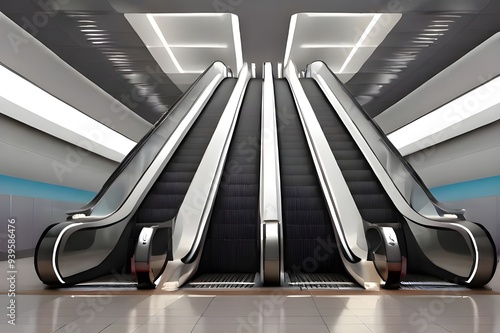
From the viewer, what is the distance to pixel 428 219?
607 cm

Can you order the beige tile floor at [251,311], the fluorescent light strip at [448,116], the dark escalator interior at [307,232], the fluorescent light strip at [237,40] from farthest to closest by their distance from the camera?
the fluorescent light strip at [237,40]
the fluorescent light strip at [448,116]
the dark escalator interior at [307,232]
the beige tile floor at [251,311]

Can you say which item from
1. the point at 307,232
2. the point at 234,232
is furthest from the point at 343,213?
the point at 234,232

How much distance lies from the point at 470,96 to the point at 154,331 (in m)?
10.2

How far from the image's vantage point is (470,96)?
1138cm

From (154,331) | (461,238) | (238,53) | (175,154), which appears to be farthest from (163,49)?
(154,331)

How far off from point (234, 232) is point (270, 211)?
3.83 ft

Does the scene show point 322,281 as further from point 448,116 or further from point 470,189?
point 448,116

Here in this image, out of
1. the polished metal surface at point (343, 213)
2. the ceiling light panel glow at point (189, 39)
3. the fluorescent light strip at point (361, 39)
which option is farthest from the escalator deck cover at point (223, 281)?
the fluorescent light strip at point (361, 39)

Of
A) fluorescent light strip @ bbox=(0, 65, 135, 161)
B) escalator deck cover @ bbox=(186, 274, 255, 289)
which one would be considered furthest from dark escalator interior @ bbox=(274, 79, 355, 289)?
fluorescent light strip @ bbox=(0, 65, 135, 161)

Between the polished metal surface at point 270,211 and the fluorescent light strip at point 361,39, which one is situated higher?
the fluorescent light strip at point 361,39

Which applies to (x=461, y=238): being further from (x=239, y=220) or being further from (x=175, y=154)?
(x=175, y=154)

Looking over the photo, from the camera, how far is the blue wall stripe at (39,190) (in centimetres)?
926

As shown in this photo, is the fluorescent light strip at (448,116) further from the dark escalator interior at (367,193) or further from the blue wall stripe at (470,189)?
the dark escalator interior at (367,193)

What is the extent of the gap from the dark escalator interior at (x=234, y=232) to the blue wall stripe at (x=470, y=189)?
522 cm
